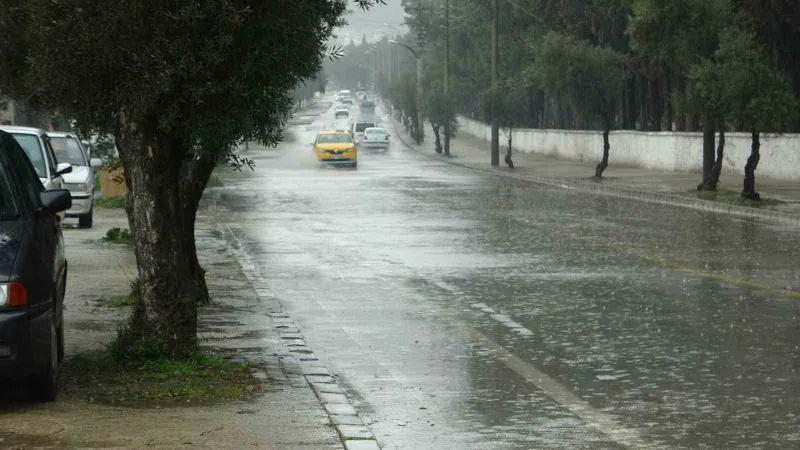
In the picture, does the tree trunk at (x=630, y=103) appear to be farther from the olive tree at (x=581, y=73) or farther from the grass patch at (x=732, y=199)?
the grass patch at (x=732, y=199)

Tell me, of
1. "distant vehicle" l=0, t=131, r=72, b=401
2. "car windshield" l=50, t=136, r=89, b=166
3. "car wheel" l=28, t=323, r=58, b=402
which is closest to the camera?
"distant vehicle" l=0, t=131, r=72, b=401

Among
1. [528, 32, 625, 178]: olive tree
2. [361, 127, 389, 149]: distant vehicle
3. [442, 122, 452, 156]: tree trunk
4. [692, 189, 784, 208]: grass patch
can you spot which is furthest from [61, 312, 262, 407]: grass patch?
[361, 127, 389, 149]: distant vehicle

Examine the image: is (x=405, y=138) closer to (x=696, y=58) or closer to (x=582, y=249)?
(x=696, y=58)

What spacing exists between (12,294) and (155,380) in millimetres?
1509

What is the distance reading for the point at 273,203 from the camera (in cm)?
3222

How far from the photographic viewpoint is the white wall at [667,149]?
39719 mm

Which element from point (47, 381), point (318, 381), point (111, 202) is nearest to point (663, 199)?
point (111, 202)

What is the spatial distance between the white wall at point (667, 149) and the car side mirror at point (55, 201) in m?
26.8

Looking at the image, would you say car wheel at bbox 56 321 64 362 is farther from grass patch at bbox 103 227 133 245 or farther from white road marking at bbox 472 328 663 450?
grass patch at bbox 103 227 133 245

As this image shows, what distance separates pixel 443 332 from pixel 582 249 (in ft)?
26.7

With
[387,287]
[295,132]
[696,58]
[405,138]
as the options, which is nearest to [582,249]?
[387,287]

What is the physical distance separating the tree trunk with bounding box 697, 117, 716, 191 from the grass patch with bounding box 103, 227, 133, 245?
666 inches

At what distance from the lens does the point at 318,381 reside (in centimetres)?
991

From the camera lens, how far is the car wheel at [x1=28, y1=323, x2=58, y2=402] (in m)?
8.62
